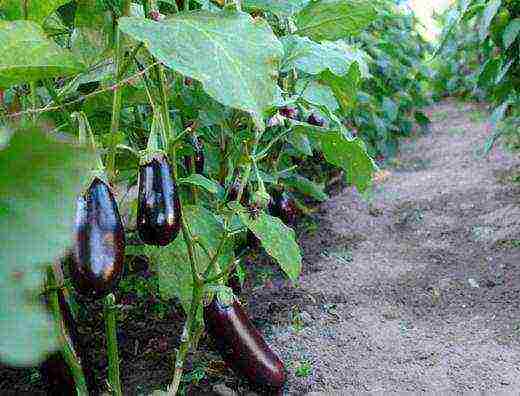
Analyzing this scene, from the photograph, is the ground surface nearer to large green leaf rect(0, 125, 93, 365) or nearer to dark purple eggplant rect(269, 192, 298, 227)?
dark purple eggplant rect(269, 192, 298, 227)

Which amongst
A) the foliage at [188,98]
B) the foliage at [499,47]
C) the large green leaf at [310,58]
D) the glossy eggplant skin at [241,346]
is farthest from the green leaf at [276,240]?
the foliage at [499,47]

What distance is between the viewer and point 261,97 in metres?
0.77

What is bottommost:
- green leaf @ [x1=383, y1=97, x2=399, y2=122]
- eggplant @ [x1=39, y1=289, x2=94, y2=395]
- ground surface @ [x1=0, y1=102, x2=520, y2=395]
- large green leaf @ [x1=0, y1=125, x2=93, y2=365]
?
green leaf @ [x1=383, y1=97, x2=399, y2=122]

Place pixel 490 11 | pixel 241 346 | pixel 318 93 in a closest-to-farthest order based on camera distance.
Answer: pixel 241 346, pixel 318 93, pixel 490 11

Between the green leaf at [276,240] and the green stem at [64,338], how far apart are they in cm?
34

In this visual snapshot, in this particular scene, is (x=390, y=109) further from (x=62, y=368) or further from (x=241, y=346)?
(x=62, y=368)

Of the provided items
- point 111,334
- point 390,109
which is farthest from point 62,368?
point 390,109

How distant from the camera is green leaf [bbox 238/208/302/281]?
126cm

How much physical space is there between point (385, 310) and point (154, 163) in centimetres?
115

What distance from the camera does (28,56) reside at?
2.61 ft

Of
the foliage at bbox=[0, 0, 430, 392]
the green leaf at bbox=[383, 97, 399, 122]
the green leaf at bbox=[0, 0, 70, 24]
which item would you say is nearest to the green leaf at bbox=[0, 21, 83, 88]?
the foliage at bbox=[0, 0, 430, 392]

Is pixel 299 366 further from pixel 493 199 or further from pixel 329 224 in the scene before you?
pixel 493 199

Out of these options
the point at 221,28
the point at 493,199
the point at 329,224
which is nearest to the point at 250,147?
the point at 221,28

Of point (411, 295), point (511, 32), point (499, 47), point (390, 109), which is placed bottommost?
point (390, 109)
